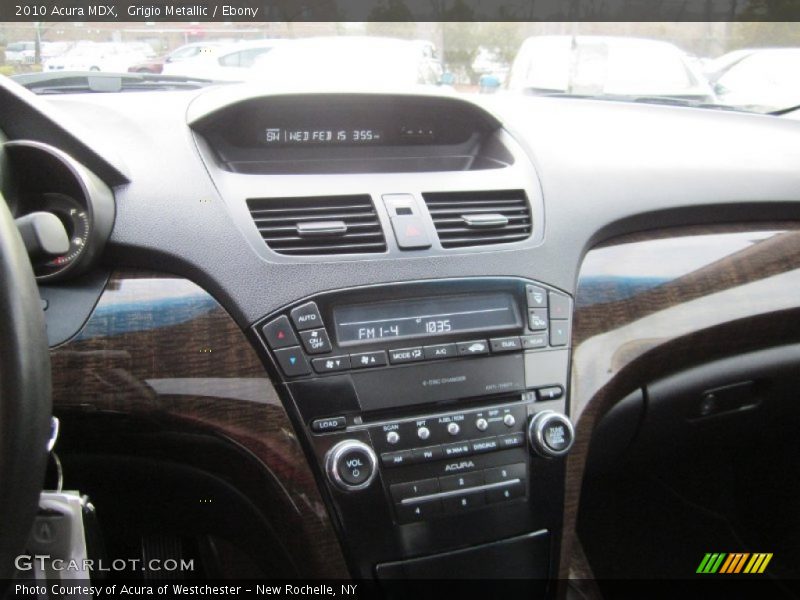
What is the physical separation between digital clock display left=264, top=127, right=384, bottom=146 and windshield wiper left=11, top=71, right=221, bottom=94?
220mm

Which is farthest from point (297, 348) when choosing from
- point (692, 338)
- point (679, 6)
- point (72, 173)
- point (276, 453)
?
point (679, 6)

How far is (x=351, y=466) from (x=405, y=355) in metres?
0.22

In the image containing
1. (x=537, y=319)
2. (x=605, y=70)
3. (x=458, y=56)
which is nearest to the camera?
(x=537, y=319)

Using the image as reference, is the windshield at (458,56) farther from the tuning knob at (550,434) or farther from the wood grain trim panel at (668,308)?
the tuning knob at (550,434)

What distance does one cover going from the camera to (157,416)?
4.39ft

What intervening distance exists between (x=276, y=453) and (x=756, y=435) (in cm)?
146

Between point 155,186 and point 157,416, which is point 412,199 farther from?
point 157,416

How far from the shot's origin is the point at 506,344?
1.44 m

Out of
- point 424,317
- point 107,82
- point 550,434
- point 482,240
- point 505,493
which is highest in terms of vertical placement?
point 107,82

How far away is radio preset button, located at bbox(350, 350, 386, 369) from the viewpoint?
4.42 ft

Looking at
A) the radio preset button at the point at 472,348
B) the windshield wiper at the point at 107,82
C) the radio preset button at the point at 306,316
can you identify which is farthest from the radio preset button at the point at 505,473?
the windshield wiper at the point at 107,82

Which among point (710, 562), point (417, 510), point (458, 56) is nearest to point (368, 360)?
point (417, 510)

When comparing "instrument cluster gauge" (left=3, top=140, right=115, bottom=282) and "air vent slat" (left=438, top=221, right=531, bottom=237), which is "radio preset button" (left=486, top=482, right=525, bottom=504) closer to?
"air vent slat" (left=438, top=221, right=531, bottom=237)

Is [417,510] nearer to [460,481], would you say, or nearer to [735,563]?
[460,481]
